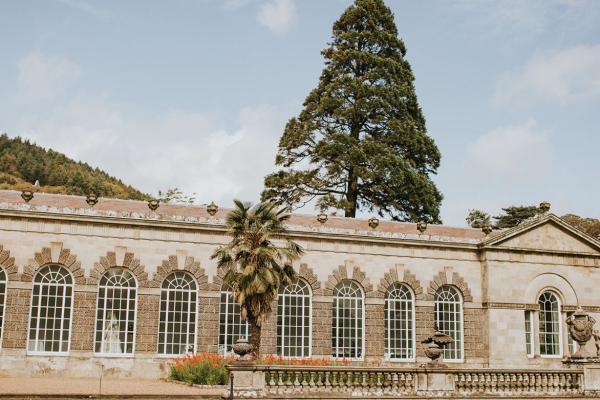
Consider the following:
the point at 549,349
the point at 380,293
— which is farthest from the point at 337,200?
the point at 549,349

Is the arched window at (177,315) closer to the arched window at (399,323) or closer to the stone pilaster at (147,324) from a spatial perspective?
the stone pilaster at (147,324)

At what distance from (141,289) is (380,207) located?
1526 cm

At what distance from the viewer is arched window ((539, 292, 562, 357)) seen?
27625mm

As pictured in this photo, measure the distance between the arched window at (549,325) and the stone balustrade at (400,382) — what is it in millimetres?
8377

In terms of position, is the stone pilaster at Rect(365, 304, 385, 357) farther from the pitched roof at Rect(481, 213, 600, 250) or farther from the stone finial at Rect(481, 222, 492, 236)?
the stone finial at Rect(481, 222, 492, 236)

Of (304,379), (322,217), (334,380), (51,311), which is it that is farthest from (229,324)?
(334,380)

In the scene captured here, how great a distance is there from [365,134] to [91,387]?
20.7m

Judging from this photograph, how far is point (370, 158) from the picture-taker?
33781 millimetres

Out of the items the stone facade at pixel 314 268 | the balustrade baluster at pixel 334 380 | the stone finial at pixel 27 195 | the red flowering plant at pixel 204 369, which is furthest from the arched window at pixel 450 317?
the stone finial at pixel 27 195

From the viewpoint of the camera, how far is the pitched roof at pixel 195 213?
77.7 feet

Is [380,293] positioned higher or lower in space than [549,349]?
higher

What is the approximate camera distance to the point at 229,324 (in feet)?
80.4

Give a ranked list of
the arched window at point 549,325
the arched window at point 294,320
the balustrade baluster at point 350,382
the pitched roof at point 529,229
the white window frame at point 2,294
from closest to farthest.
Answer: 1. the balustrade baluster at point 350,382
2. the white window frame at point 2,294
3. the arched window at point 294,320
4. the pitched roof at point 529,229
5. the arched window at point 549,325

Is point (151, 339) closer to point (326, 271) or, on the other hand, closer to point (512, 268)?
point (326, 271)
